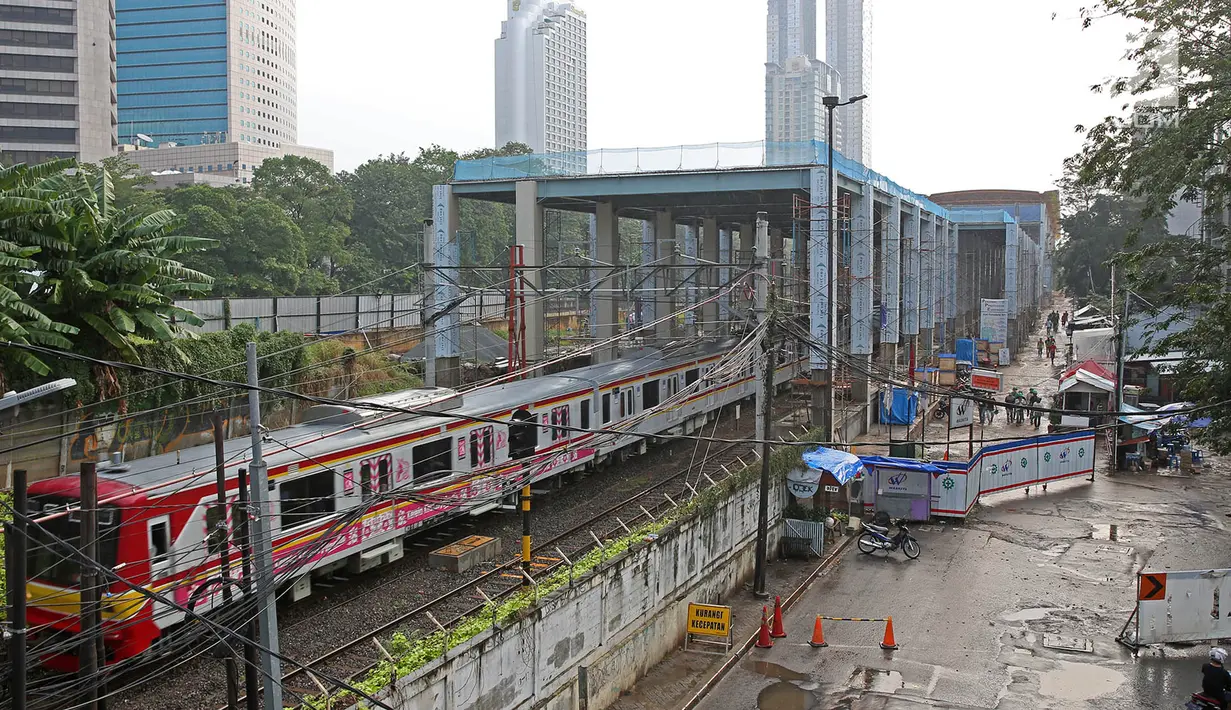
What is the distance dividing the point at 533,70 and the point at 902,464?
437ft

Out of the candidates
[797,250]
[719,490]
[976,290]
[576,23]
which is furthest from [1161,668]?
[576,23]

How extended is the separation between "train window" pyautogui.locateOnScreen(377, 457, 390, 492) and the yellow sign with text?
545 cm

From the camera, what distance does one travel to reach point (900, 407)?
118 ft

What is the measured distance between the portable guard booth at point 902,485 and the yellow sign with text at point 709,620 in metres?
9.21

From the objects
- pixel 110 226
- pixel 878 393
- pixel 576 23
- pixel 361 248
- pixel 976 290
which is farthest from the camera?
pixel 576 23

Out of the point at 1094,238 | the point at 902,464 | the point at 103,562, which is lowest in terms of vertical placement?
the point at 902,464

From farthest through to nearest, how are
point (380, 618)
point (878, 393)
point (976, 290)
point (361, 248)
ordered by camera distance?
point (976, 290), point (361, 248), point (878, 393), point (380, 618)

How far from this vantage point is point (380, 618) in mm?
13797

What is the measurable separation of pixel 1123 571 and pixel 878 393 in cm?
1597

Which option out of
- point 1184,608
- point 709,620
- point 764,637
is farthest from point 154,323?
point 1184,608

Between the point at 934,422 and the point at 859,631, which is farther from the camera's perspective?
the point at 934,422

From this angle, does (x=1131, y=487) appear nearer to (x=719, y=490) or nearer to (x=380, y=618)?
(x=719, y=490)

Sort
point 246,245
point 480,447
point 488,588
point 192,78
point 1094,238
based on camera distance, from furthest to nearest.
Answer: point 192,78
point 1094,238
point 246,245
point 480,447
point 488,588

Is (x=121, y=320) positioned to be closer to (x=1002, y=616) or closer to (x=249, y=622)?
(x=249, y=622)
